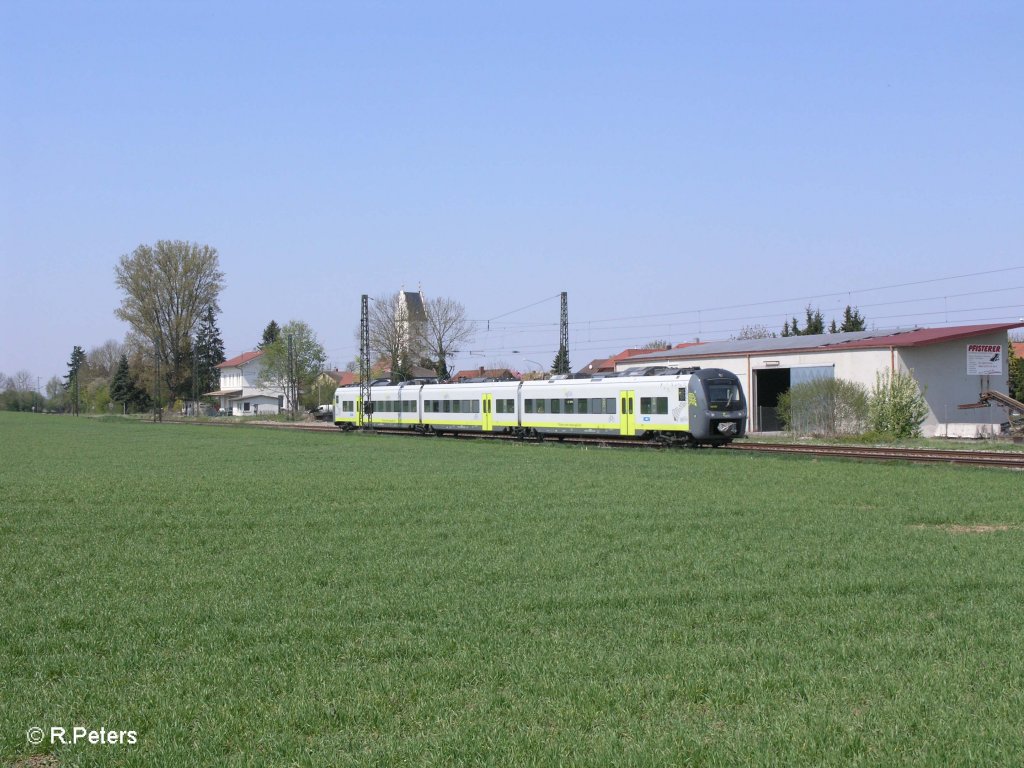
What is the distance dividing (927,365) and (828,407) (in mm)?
5343

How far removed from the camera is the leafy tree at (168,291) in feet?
304

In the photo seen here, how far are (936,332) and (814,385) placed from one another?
9.20 metres

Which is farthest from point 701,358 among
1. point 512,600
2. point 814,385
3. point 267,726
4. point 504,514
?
point 267,726

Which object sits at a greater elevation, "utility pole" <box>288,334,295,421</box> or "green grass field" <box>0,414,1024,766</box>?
"utility pole" <box>288,334,295,421</box>

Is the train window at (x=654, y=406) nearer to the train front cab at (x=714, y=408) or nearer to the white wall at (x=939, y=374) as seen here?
the train front cab at (x=714, y=408)

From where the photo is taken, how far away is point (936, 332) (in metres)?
49.0

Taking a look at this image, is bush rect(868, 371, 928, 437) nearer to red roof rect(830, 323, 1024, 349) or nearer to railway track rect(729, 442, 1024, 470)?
red roof rect(830, 323, 1024, 349)

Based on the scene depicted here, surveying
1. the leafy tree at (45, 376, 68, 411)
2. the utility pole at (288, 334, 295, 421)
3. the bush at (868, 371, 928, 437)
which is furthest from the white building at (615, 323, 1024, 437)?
the leafy tree at (45, 376, 68, 411)

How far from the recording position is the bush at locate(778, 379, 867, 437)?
4353cm

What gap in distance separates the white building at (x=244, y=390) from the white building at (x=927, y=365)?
86.3m

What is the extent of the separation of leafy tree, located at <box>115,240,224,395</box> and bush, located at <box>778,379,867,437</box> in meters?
65.3

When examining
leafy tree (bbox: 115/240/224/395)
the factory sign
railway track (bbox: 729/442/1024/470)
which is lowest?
railway track (bbox: 729/442/1024/470)

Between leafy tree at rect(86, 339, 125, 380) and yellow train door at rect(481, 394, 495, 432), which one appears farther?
leafy tree at rect(86, 339, 125, 380)

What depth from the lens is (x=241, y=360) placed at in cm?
14762
